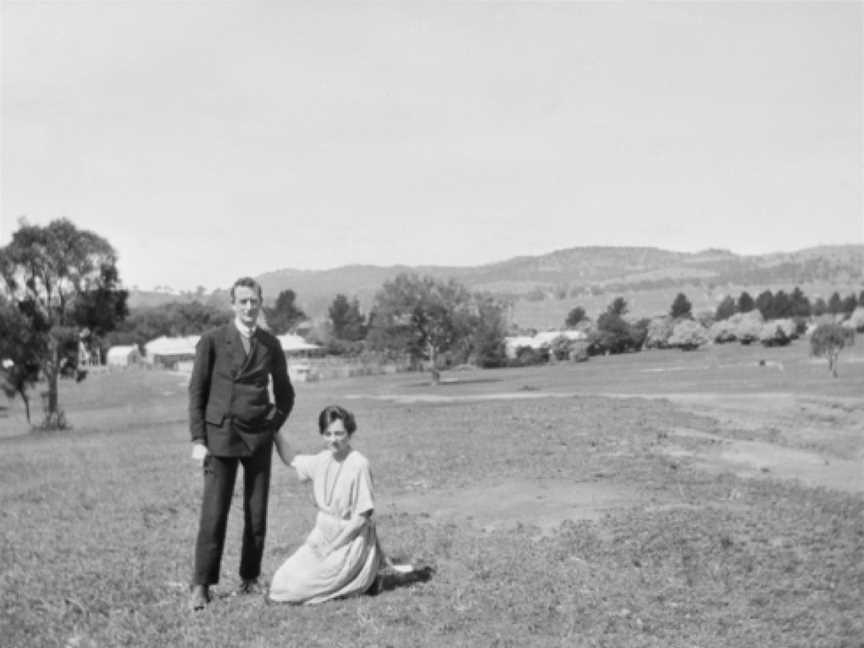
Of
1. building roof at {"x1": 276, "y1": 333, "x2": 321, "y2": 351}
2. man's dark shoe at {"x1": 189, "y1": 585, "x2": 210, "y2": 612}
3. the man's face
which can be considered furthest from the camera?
building roof at {"x1": 276, "y1": 333, "x2": 321, "y2": 351}

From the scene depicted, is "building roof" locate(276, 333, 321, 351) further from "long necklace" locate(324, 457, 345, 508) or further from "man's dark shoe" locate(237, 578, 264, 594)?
"long necklace" locate(324, 457, 345, 508)

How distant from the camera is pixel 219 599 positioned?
7094 millimetres

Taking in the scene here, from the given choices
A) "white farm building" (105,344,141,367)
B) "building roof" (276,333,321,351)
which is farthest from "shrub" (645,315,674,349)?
"white farm building" (105,344,141,367)

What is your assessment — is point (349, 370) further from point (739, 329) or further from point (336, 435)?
point (336, 435)

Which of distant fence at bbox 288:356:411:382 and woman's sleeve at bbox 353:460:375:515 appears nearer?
woman's sleeve at bbox 353:460:375:515

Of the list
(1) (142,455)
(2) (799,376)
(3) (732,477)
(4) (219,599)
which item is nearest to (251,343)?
(4) (219,599)

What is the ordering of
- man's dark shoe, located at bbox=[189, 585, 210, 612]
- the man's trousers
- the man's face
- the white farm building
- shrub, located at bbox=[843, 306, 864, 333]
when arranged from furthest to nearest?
the white farm building < shrub, located at bbox=[843, 306, 864, 333] < the man's face < the man's trousers < man's dark shoe, located at bbox=[189, 585, 210, 612]

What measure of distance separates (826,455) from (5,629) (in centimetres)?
1546

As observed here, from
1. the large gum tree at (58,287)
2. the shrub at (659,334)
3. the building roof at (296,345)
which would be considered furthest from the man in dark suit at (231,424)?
the building roof at (296,345)

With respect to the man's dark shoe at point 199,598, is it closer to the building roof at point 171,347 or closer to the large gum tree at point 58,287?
the large gum tree at point 58,287

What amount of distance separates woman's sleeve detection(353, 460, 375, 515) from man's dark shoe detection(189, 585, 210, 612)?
1.27 metres

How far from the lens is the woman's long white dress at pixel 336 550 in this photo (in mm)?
6980

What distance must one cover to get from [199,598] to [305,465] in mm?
1278

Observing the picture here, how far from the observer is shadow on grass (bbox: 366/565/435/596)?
7242 mm
